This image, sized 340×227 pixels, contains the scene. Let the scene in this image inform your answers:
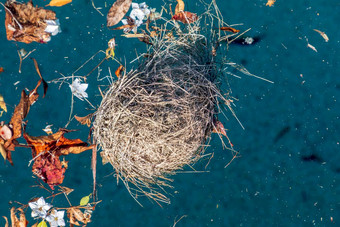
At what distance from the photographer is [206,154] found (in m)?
1.21

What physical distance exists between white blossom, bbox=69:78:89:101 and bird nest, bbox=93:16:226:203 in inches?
6.3

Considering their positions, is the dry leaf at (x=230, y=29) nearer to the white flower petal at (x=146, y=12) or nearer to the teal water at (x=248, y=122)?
the teal water at (x=248, y=122)

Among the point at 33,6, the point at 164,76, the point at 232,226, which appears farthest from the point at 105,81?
the point at 232,226

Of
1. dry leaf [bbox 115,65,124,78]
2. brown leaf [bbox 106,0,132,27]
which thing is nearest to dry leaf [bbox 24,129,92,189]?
dry leaf [bbox 115,65,124,78]

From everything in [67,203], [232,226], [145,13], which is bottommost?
[67,203]

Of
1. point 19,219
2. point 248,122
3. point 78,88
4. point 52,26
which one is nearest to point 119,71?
point 78,88

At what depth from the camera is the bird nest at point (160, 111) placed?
1049 mm

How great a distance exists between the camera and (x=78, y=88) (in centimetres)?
121

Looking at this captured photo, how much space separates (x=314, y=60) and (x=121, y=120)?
0.74 m

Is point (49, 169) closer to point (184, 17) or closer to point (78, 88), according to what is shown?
point (78, 88)

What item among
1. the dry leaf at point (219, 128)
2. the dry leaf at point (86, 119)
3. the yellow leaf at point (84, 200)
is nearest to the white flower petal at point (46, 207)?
the yellow leaf at point (84, 200)

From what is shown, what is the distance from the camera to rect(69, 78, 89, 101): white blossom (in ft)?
3.97

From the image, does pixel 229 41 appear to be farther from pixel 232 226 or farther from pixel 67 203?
pixel 67 203

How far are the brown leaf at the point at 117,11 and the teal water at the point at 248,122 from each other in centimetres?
2
